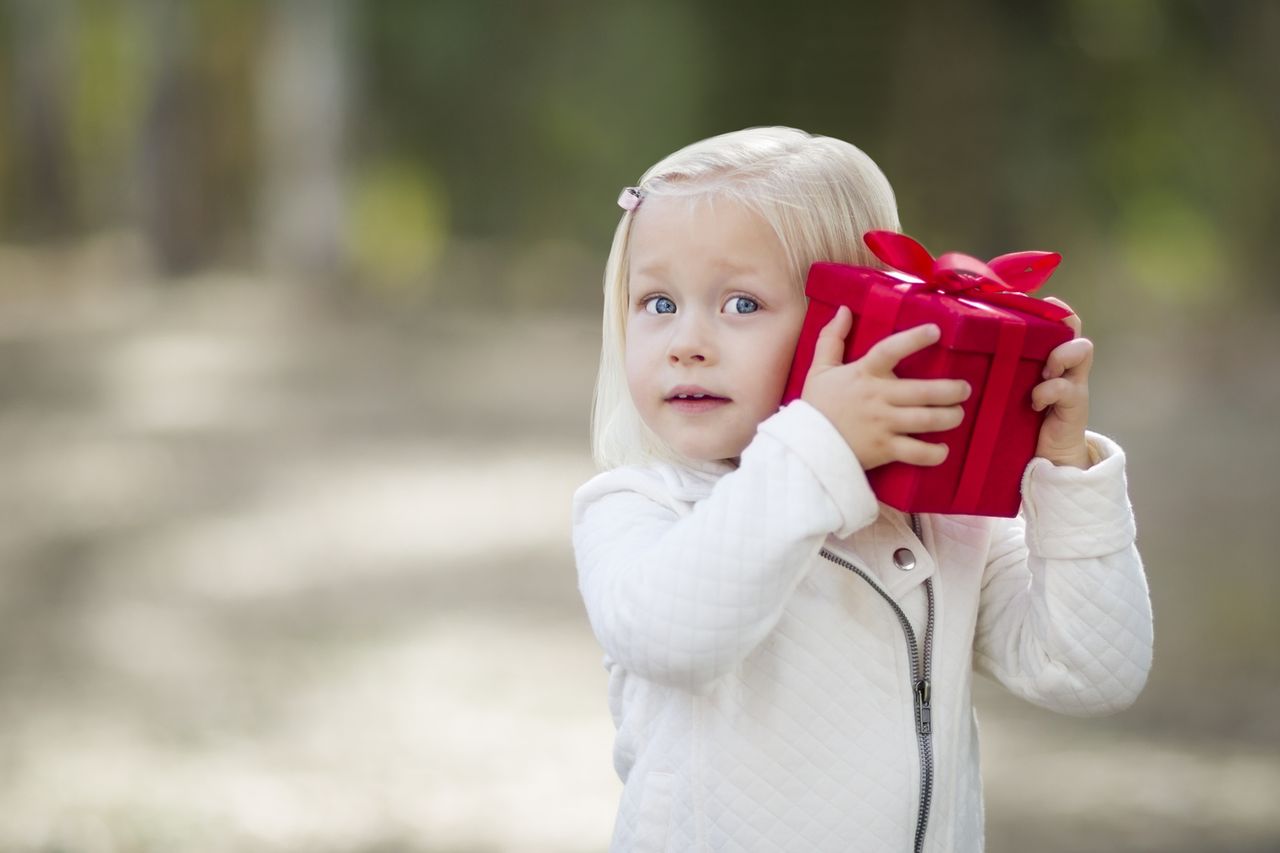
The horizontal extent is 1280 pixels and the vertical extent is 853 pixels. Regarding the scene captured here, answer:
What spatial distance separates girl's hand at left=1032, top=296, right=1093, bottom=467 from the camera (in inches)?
62.6

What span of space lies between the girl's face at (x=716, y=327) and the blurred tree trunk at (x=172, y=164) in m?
Answer: 16.2

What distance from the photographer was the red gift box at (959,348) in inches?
60.9

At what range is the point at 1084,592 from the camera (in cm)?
169

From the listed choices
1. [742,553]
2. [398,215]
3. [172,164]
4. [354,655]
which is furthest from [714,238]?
[398,215]

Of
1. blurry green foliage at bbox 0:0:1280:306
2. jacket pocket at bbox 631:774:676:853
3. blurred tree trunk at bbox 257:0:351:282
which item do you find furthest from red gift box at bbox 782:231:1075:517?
blurred tree trunk at bbox 257:0:351:282

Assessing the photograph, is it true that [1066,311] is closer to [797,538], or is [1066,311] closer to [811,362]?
[811,362]

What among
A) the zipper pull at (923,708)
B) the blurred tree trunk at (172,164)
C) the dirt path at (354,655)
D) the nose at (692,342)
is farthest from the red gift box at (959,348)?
the blurred tree trunk at (172,164)

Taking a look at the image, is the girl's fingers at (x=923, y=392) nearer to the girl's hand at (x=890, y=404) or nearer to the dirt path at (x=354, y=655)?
the girl's hand at (x=890, y=404)

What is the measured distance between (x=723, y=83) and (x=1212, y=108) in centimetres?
703

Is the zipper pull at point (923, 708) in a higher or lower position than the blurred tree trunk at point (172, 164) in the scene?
higher

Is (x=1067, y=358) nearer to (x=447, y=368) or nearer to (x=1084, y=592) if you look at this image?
(x=1084, y=592)

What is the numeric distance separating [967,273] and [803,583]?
1.32 feet

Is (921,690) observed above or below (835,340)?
below

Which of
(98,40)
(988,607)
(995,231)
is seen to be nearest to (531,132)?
(98,40)
